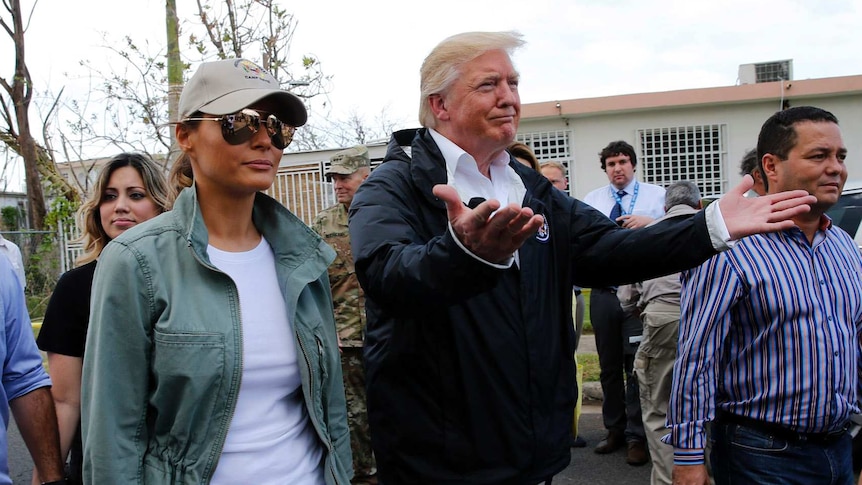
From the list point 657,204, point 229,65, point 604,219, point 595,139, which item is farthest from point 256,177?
point 595,139

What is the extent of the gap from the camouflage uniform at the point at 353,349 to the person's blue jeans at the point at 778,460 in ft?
8.85

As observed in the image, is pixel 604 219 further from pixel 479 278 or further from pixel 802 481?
pixel 802 481

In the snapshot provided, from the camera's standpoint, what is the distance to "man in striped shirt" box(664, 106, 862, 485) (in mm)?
2516

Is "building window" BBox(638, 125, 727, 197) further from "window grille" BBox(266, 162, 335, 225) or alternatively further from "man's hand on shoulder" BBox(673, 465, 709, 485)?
"man's hand on shoulder" BBox(673, 465, 709, 485)

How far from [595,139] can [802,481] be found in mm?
16349

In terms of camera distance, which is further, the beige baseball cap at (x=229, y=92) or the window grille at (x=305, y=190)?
the window grille at (x=305, y=190)

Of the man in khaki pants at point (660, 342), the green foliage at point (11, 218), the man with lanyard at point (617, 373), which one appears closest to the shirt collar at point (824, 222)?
the man in khaki pants at point (660, 342)

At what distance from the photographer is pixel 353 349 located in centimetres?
485

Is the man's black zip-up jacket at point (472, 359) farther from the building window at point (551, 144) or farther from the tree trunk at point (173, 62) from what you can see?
the building window at point (551, 144)

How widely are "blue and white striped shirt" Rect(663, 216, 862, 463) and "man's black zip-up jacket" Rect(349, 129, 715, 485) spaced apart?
1.74ft

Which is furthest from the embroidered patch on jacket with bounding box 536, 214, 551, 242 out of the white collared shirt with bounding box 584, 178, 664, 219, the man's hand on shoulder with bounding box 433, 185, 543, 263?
the white collared shirt with bounding box 584, 178, 664, 219

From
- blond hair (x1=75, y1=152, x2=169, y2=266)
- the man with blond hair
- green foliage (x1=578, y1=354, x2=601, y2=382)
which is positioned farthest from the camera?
green foliage (x1=578, y1=354, x2=601, y2=382)

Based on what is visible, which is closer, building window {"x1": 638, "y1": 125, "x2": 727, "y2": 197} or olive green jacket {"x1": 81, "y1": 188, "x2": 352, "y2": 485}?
olive green jacket {"x1": 81, "y1": 188, "x2": 352, "y2": 485}

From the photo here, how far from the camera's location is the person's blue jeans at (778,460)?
2.52m
